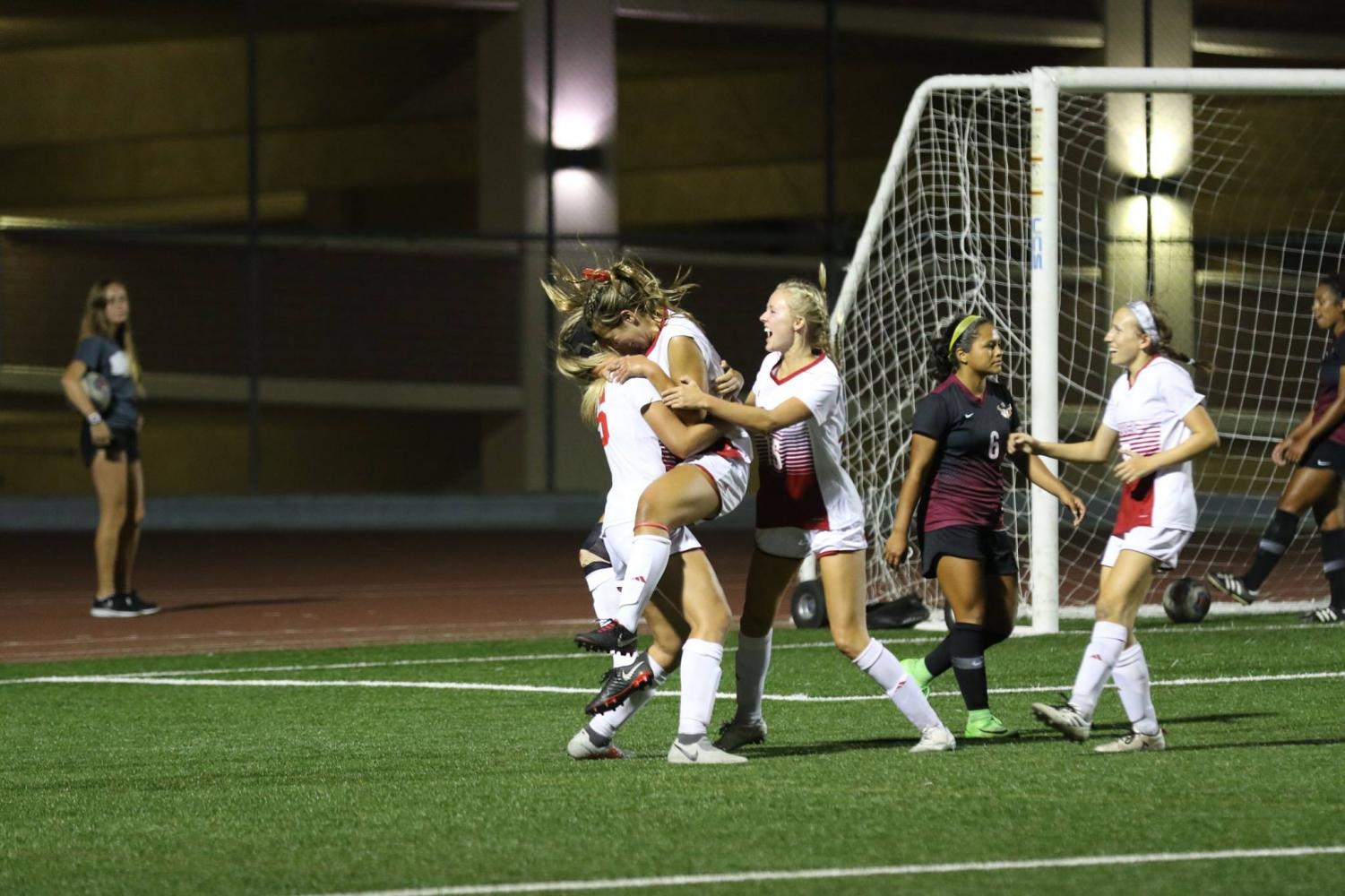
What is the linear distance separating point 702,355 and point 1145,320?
1.65m

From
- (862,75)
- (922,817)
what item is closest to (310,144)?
(862,75)

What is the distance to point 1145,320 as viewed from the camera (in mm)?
7633

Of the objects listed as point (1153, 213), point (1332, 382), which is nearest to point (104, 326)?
point (1332, 382)

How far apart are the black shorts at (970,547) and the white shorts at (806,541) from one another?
0.78m

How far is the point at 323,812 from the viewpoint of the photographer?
6.47 metres

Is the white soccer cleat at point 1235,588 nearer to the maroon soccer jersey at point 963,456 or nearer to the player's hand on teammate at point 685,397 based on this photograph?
the maroon soccer jersey at point 963,456

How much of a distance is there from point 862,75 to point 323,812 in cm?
2334

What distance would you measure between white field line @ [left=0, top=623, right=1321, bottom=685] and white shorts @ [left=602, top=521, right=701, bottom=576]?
12.2ft

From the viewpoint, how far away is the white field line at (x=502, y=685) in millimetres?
9516

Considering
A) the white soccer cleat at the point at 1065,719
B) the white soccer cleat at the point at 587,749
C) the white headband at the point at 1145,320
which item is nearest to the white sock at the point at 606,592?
the white soccer cleat at the point at 587,749

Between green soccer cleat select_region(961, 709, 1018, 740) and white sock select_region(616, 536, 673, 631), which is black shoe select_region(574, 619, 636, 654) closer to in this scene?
white sock select_region(616, 536, 673, 631)

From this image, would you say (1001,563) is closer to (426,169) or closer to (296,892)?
(296,892)

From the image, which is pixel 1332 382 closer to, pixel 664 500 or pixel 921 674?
pixel 921 674

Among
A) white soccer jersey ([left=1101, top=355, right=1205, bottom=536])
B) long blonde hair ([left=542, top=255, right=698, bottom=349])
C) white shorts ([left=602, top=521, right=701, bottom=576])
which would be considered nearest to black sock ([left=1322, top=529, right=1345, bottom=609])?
white soccer jersey ([left=1101, top=355, right=1205, bottom=536])
